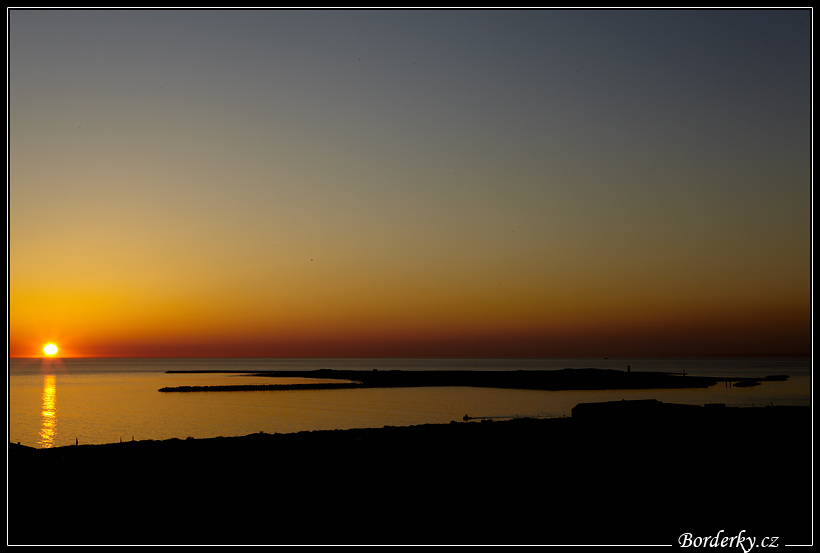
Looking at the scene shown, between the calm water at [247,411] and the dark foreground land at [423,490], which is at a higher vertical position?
the calm water at [247,411]

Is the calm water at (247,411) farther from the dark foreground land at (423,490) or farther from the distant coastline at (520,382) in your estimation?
the dark foreground land at (423,490)

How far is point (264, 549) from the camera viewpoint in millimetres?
9672

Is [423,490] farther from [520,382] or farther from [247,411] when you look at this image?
[520,382]

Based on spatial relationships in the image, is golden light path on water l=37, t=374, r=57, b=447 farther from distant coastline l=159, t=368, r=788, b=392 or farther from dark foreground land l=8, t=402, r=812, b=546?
distant coastline l=159, t=368, r=788, b=392

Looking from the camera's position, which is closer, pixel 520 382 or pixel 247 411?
pixel 247 411

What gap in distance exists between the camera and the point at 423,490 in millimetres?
14016

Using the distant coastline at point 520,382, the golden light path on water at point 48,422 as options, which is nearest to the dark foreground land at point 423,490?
the golden light path on water at point 48,422

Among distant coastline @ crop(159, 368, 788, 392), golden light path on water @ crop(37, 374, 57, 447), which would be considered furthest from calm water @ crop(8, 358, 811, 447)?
distant coastline @ crop(159, 368, 788, 392)

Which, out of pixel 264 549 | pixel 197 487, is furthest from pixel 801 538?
pixel 197 487

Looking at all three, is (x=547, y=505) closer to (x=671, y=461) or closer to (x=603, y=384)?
(x=671, y=461)

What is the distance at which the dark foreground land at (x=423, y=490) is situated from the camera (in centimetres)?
1095

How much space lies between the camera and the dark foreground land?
10.9 metres

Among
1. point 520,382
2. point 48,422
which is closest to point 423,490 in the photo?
point 48,422

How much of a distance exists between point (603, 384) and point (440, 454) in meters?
67.4
